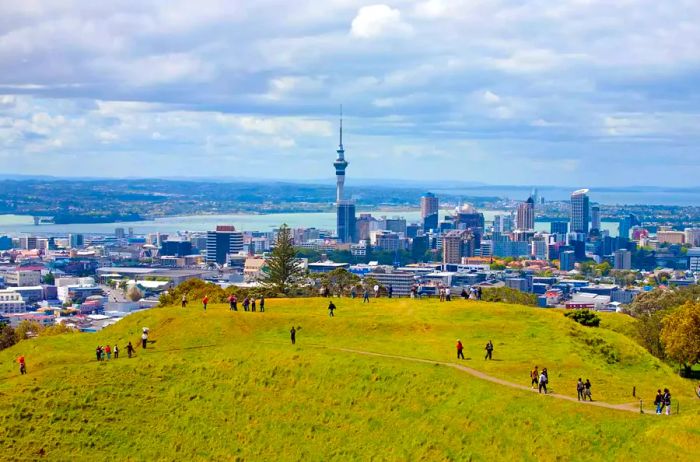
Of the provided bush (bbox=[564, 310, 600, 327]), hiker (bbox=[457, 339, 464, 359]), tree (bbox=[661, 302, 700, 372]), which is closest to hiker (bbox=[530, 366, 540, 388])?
hiker (bbox=[457, 339, 464, 359])

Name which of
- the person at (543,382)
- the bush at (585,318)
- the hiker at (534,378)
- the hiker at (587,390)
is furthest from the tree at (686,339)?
the person at (543,382)

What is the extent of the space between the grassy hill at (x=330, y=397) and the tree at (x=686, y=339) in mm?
6358

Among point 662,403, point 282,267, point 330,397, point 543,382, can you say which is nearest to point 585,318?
point 543,382

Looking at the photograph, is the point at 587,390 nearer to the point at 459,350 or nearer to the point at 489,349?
the point at 489,349

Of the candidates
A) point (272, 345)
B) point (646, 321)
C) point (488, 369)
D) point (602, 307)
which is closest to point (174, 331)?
point (272, 345)

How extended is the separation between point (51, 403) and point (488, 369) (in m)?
16.0

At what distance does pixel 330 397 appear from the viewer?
3916 centimetres

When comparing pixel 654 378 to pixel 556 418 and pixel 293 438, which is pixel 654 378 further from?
pixel 293 438

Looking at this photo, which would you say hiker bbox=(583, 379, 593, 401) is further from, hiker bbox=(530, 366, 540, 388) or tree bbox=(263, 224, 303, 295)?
tree bbox=(263, 224, 303, 295)

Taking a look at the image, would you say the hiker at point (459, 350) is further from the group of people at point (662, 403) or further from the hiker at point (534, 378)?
the group of people at point (662, 403)

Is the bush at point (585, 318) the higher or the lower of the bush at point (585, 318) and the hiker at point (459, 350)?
the lower

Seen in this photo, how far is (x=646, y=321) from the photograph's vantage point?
68.0m

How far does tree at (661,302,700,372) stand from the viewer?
52.4 metres

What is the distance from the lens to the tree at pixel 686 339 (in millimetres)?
52406
